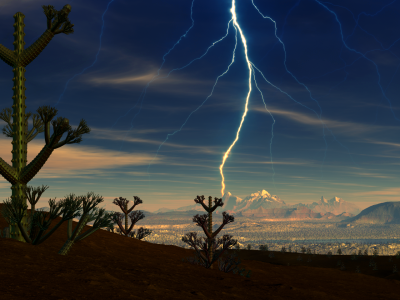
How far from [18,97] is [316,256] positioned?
89.8 ft

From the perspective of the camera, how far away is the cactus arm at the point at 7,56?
556 inches

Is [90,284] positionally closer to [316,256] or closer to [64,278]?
[64,278]

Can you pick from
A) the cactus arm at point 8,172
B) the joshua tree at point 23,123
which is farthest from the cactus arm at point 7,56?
the cactus arm at point 8,172

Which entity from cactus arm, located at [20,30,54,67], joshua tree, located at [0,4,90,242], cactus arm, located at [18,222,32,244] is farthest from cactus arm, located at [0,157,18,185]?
cactus arm, located at [20,30,54,67]

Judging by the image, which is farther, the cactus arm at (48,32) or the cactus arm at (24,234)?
the cactus arm at (48,32)

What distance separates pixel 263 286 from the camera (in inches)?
481

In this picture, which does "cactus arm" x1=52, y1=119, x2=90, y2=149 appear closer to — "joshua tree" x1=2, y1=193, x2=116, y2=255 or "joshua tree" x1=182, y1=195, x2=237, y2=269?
"joshua tree" x1=2, y1=193, x2=116, y2=255

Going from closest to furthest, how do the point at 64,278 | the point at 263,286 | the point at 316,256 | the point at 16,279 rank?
the point at 16,279 → the point at 64,278 → the point at 263,286 → the point at 316,256

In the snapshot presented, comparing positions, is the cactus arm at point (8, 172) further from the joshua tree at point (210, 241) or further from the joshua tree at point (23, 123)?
the joshua tree at point (210, 241)

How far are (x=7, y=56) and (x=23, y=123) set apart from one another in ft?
9.55

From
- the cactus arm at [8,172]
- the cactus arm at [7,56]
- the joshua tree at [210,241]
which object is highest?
the cactus arm at [7,56]

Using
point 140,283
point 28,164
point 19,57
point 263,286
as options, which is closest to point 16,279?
point 140,283

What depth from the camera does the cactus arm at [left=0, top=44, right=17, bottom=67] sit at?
14125mm

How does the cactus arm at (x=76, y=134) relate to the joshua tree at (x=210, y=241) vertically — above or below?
above
